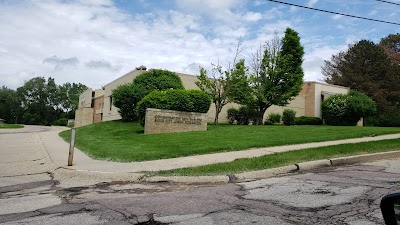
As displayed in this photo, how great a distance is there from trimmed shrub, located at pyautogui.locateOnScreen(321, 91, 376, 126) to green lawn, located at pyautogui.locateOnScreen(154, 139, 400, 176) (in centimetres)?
1587

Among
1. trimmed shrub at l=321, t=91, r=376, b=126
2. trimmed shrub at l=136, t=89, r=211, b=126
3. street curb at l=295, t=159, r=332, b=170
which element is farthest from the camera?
trimmed shrub at l=321, t=91, r=376, b=126

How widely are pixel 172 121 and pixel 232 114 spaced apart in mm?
11375

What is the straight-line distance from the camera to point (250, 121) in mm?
29344

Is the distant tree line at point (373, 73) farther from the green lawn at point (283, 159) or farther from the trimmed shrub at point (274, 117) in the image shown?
the green lawn at point (283, 159)

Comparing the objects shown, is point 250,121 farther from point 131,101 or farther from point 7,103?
point 7,103

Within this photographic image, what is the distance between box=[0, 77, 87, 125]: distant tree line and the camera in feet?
262

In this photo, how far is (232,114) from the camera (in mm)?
29125

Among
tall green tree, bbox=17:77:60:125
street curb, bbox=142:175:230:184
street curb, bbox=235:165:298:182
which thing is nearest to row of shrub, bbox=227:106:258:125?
street curb, bbox=235:165:298:182

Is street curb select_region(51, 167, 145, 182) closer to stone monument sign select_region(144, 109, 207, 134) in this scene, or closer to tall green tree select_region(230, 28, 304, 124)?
stone monument sign select_region(144, 109, 207, 134)

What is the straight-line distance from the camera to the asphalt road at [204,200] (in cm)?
446

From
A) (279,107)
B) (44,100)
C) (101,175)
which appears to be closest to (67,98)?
(44,100)

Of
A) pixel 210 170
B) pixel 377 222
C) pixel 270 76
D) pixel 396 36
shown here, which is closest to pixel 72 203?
pixel 210 170

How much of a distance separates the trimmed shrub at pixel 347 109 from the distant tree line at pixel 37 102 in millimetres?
61001

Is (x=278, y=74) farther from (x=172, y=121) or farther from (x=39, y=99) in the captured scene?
(x=39, y=99)
